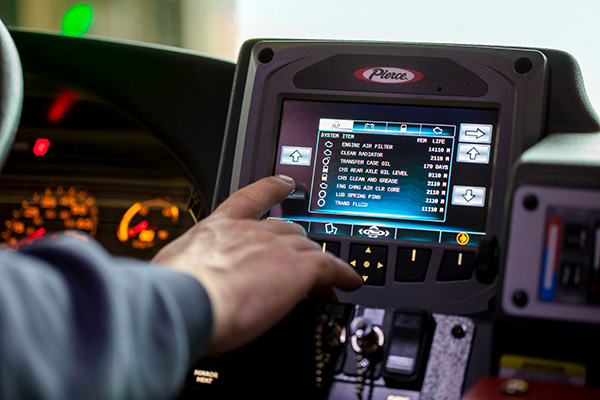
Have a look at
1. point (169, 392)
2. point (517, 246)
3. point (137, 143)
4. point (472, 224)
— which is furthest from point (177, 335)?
point (137, 143)

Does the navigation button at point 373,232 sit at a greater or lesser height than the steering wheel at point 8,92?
lesser

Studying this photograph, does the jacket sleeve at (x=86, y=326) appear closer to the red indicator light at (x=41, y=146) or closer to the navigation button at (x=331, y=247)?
the navigation button at (x=331, y=247)

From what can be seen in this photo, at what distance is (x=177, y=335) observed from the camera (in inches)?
20.5

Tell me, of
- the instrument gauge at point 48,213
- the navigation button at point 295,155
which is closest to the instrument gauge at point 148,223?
the instrument gauge at point 48,213

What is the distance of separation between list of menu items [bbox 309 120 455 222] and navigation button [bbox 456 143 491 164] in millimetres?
17

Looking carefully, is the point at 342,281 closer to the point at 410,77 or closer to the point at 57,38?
the point at 410,77

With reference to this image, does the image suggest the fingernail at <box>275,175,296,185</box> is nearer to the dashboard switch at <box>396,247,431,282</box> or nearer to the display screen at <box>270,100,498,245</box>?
the display screen at <box>270,100,498,245</box>

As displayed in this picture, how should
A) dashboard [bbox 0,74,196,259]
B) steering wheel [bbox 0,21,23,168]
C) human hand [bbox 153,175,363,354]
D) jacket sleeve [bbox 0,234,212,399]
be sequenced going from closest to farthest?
jacket sleeve [bbox 0,234,212,399] → human hand [bbox 153,175,363,354] → steering wheel [bbox 0,21,23,168] → dashboard [bbox 0,74,196,259]

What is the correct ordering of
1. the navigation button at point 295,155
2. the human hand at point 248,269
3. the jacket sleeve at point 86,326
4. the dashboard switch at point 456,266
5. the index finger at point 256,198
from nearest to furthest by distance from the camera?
the jacket sleeve at point 86,326
the human hand at point 248,269
the index finger at point 256,198
the dashboard switch at point 456,266
the navigation button at point 295,155

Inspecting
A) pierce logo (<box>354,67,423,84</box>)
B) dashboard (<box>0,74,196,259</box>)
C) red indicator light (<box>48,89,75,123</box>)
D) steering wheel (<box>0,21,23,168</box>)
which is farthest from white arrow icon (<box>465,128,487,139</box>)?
red indicator light (<box>48,89,75,123</box>)

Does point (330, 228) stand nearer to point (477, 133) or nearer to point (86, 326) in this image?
point (477, 133)

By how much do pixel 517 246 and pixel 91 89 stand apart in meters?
1.17

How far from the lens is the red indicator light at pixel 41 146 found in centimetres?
201

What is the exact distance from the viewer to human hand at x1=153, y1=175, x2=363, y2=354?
0.67 m
